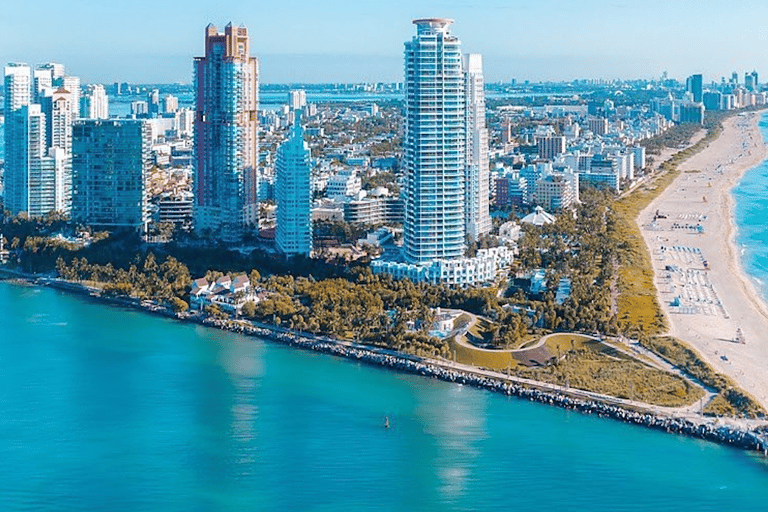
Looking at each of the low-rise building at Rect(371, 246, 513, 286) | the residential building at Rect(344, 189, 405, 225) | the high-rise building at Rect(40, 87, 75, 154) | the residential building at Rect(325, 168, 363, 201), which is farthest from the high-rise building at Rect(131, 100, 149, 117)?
the low-rise building at Rect(371, 246, 513, 286)

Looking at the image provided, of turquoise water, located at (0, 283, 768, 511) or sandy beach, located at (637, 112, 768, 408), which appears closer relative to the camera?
turquoise water, located at (0, 283, 768, 511)

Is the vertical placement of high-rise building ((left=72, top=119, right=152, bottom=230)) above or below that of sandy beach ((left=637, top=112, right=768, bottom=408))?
above

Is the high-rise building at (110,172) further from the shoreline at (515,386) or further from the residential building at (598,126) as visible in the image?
the residential building at (598,126)

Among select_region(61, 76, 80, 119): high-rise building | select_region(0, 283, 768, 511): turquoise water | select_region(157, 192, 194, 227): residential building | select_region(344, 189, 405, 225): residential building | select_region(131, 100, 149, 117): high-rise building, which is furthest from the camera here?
select_region(131, 100, 149, 117): high-rise building

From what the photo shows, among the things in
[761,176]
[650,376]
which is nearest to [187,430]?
[650,376]

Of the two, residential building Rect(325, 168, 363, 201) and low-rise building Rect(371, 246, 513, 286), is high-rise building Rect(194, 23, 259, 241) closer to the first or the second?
residential building Rect(325, 168, 363, 201)

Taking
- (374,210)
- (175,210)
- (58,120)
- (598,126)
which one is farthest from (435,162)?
(598,126)

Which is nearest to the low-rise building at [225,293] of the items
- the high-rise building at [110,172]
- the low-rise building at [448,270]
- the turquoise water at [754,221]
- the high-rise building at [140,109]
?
the low-rise building at [448,270]
